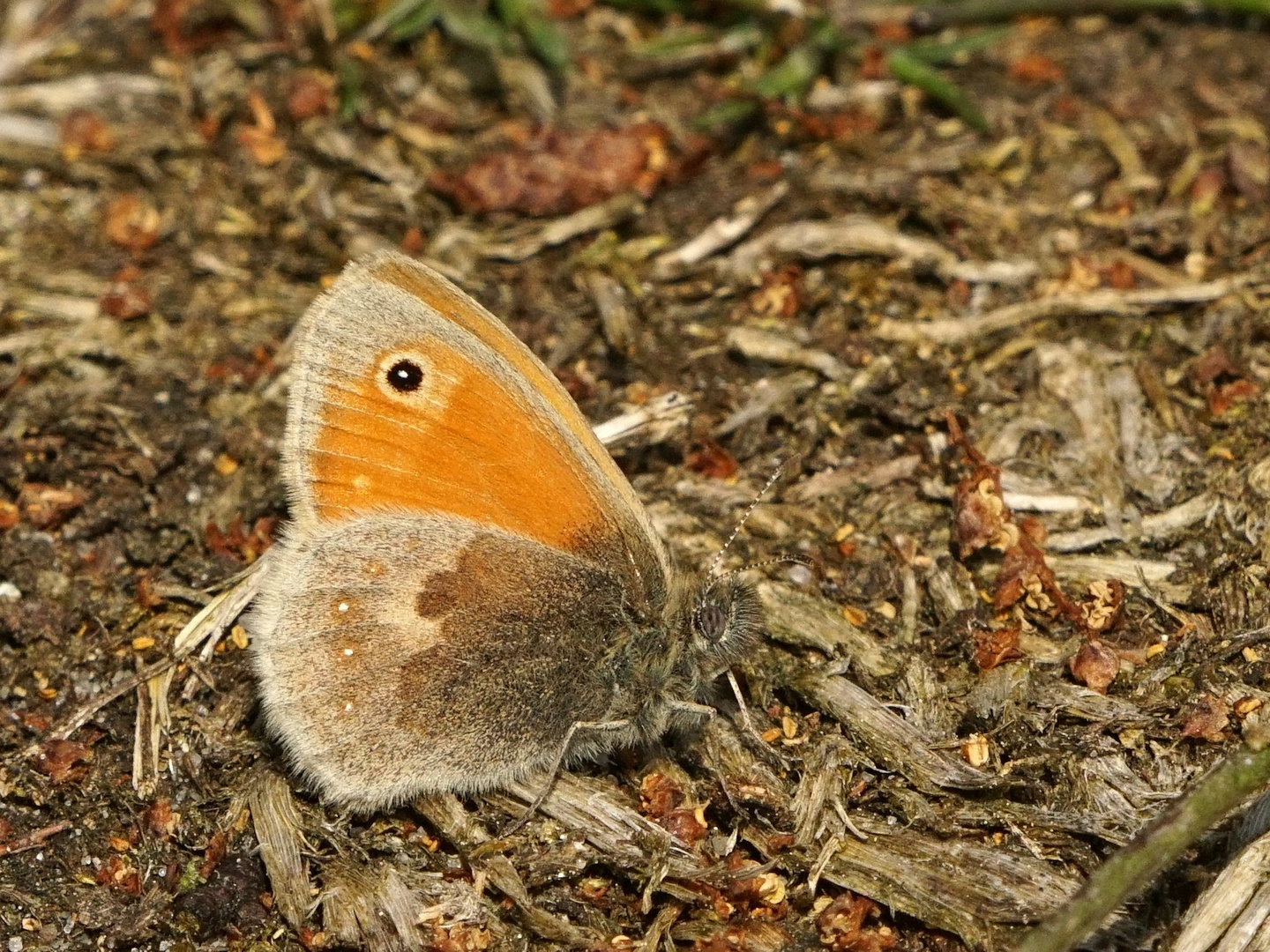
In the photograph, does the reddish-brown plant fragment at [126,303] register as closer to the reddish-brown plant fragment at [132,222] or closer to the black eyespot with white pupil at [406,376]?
the reddish-brown plant fragment at [132,222]

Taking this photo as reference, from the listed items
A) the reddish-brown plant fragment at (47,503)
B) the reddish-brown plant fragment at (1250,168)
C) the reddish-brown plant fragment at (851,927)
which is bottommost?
the reddish-brown plant fragment at (851,927)

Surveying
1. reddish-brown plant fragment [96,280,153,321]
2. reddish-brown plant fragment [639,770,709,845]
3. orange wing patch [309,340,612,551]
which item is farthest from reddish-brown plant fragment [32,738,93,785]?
reddish-brown plant fragment [96,280,153,321]

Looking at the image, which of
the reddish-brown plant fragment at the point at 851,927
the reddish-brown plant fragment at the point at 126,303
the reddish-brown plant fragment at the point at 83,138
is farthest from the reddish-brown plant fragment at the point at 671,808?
the reddish-brown plant fragment at the point at 83,138

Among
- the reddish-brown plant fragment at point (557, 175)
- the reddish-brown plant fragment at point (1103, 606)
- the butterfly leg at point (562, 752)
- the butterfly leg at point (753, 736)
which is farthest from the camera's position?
the reddish-brown plant fragment at point (557, 175)

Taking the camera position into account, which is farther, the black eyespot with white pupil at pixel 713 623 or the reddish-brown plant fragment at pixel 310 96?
the reddish-brown plant fragment at pixel 310 96

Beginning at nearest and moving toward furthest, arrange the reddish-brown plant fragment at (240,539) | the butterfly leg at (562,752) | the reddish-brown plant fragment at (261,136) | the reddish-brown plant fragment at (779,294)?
the butterfly leg at (562,752) → the reddish-brown plant fragment at (240,539) → the reddish-brown plant fragment at (779,294) → the reddish-brown plant fragment at (261,136)

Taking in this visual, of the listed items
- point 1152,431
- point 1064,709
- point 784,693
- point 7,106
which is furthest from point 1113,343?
point 7,106

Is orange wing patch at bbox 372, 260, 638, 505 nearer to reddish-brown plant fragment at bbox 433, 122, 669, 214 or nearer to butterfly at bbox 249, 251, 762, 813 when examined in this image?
butterfly at bbox 249, 251, 762, 813

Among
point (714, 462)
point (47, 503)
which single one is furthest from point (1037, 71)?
point (47, 503)
